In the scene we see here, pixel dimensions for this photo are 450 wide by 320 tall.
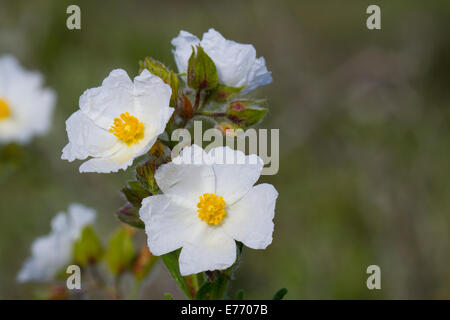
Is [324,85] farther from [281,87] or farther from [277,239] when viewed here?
[277,239]

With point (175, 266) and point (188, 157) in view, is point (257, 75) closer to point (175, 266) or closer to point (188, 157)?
point (188, 157)

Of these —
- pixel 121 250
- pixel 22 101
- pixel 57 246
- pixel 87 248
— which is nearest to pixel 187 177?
pixel 121 250

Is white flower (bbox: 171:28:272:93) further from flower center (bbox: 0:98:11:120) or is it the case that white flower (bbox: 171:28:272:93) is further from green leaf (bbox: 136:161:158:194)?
flower center (bbox: 0:98:11:120)

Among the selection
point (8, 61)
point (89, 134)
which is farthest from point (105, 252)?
point (8, 61)

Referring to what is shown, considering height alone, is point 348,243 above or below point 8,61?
below

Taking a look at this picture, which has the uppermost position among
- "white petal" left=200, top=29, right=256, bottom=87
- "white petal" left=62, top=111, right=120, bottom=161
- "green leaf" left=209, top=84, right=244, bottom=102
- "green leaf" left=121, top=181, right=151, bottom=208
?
"white petal" left=200, top=29, right=256, bottom=87

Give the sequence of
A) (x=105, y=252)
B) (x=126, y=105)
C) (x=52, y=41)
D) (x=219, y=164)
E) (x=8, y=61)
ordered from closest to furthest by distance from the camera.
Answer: (x=219, y=164) < (x=126, y=105) < (x=105, y=252) < (x=8, y=61) < (x=52, y=41)

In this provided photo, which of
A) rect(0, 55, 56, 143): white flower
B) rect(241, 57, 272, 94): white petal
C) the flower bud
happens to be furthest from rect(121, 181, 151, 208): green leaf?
rect(0, 55, 56, 143): white flower
